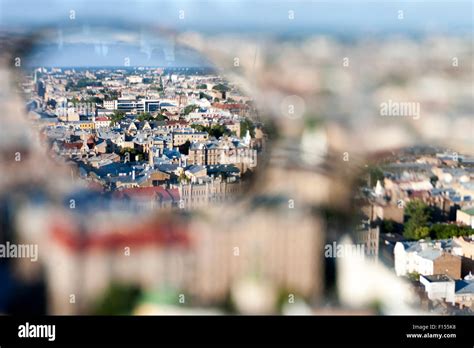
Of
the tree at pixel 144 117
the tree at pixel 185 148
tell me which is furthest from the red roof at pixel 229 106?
the tree at pixel 144 117

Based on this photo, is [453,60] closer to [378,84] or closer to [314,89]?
[378,84]

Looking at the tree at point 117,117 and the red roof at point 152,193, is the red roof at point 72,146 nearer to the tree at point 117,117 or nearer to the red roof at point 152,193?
the tree at point 117,117

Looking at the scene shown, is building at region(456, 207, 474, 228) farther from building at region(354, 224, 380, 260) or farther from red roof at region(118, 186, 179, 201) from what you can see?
red roof at region(118, 186, 179, 201)

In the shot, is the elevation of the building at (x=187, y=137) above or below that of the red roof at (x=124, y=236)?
above

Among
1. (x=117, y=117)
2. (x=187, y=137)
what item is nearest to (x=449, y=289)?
(x=187, y=137)

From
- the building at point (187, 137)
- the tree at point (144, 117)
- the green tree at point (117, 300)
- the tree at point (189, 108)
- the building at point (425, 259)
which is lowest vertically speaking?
the green tree at point (117, 300)

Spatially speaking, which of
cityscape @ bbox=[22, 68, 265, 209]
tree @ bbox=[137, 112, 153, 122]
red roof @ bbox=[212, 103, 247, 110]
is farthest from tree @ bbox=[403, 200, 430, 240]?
tree @ bbox=[137, 112, 153, 122]

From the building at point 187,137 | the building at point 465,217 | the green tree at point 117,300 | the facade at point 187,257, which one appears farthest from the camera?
the building at point 465,217

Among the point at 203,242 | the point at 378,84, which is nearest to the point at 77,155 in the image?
the point at 203,242
